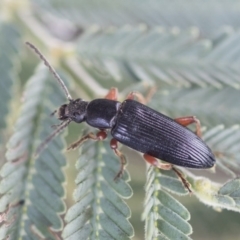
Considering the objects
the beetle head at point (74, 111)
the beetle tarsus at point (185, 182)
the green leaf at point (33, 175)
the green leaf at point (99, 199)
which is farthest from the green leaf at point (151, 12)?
the beetle tarsus at point (185, 182)

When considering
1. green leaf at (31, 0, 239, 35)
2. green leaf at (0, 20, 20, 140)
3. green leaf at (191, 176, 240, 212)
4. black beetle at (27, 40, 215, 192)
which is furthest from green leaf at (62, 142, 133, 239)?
green leaf at (31, 0, 239, 35)

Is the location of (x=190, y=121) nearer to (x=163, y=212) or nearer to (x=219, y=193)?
(x=219, y=193)

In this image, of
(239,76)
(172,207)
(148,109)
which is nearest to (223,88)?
(239,76)

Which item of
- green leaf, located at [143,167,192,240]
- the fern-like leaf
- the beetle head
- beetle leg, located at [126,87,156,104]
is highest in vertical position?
the fern-like leaf

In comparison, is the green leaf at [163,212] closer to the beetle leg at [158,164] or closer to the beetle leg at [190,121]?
the beetle leg at [158,164]

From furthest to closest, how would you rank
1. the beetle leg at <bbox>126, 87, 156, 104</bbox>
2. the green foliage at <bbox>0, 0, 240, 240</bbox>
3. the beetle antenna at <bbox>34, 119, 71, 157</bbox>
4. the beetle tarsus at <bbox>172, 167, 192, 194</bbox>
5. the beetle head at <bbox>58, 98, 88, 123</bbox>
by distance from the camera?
the beetle leg at <bbox>126, 87, 156, 104</bbox>, the beetle head at <bbox>58, 98, 88, 123</bbox>, the beetle antenna at <bbox>34, 119, 71, 157</bbox>, the beetle tarsus at <bbox>172, 167, 192, 194</bbox>, the green foliage at <bbox>0, 0, 240, 240</bbox>

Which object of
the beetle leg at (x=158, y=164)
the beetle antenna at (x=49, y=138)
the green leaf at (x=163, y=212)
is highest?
the beetle antenna at (x=49, y=138)

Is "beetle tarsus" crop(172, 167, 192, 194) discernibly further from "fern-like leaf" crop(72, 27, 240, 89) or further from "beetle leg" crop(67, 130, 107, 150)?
"fern-like leaf" crop(72, 27, 240, 89)

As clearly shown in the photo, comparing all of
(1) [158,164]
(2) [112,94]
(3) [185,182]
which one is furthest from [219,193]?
(2) [112,94]
